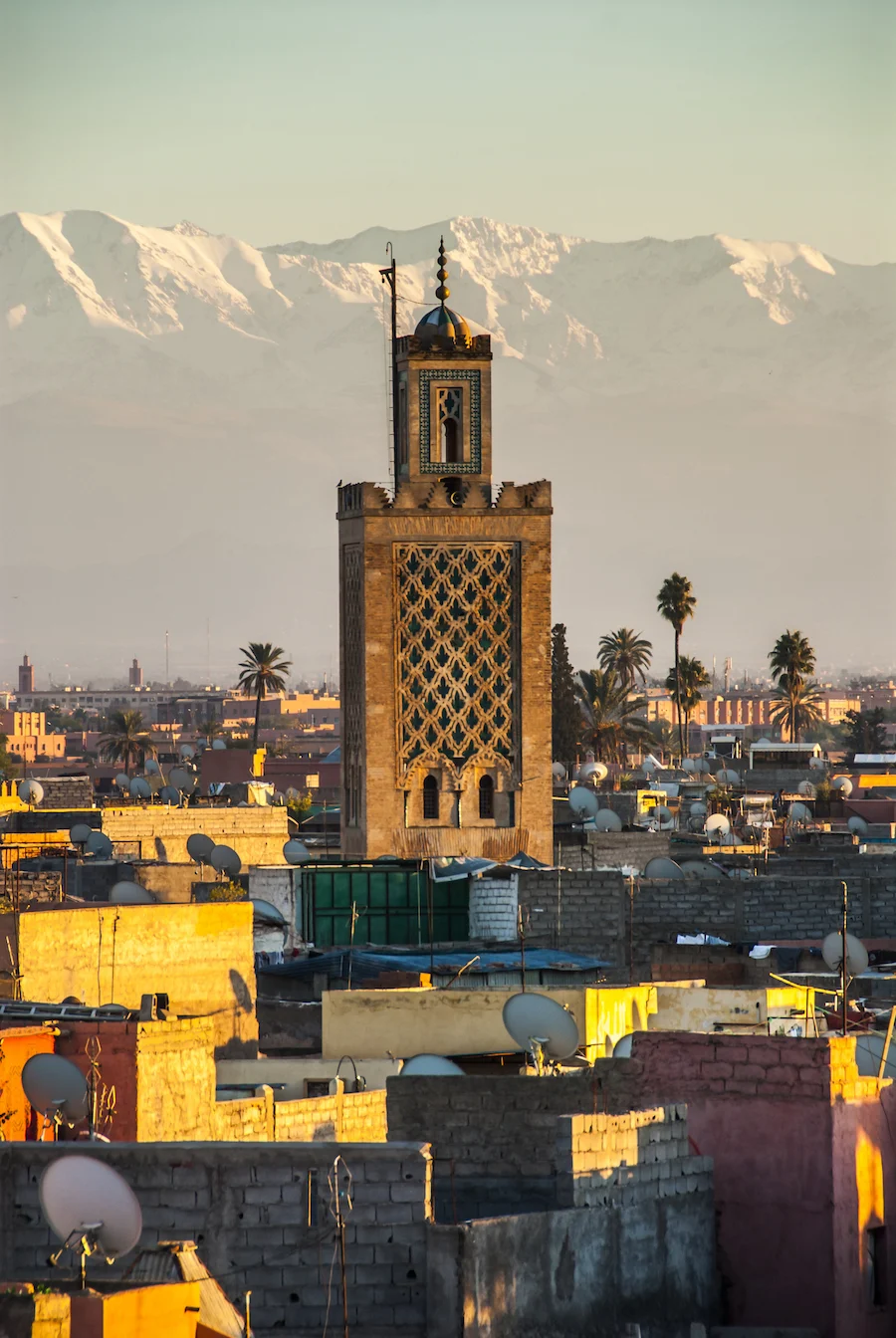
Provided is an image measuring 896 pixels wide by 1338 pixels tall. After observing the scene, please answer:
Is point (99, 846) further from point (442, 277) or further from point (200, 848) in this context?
point (442, 277)

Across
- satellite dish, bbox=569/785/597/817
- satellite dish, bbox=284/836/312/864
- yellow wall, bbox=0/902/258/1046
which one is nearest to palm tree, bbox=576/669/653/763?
satellite dish, bbox=569/785/597/817

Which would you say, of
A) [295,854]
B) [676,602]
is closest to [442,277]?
[295,854]

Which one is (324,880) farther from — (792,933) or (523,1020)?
(523,1020)

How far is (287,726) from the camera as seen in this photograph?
18288 cm

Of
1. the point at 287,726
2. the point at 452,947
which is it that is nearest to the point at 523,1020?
the point at 452,947

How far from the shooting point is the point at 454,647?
40062 mm

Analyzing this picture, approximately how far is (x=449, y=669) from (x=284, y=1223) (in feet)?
93.6

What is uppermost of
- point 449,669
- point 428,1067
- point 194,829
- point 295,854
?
point 449,669

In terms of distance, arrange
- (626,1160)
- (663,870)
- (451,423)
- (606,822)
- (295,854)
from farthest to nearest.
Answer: (451,423) < (606,822) < (295,854) < (663,870) < (626,1160)

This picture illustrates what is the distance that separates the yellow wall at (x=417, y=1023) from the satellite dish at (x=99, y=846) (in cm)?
1453

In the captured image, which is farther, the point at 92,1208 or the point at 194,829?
the point at 194,829

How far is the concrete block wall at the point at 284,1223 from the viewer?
11.5 metres

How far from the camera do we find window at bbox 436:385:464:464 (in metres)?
40.9

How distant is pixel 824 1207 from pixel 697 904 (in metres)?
16.3
